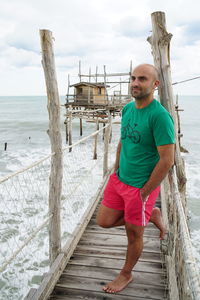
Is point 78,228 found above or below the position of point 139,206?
below

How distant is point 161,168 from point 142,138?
26 centimetres

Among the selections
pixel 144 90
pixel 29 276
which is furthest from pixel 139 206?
pixel 29 276

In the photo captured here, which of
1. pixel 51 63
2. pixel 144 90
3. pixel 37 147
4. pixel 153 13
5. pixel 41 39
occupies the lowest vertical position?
Answer: pixel 37 147

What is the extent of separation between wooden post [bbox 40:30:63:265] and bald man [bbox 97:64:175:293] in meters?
0.67

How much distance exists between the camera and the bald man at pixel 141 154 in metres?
1.63

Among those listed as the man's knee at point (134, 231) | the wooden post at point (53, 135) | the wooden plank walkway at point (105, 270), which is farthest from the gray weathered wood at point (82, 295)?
the man's knee at point (134, 231)

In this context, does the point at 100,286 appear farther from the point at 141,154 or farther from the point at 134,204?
the point at 141,154

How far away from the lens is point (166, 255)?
247cm

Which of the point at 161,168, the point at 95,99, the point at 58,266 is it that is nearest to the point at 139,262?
the point at 58,266

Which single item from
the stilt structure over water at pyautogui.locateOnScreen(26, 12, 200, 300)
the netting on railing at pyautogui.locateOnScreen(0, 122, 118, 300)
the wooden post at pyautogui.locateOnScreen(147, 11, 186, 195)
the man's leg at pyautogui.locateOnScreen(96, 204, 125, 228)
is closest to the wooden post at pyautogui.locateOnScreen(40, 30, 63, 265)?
the stilt structure over water at pyautogui.locateOnScreen(26, 12, 200, 300)

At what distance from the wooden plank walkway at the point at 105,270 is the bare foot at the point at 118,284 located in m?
0.04

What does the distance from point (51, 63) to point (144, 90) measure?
3.03 feet

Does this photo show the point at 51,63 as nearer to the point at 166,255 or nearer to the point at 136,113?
the point at 136,113

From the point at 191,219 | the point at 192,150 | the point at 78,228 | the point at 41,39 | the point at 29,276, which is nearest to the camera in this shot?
the point at 41,39
